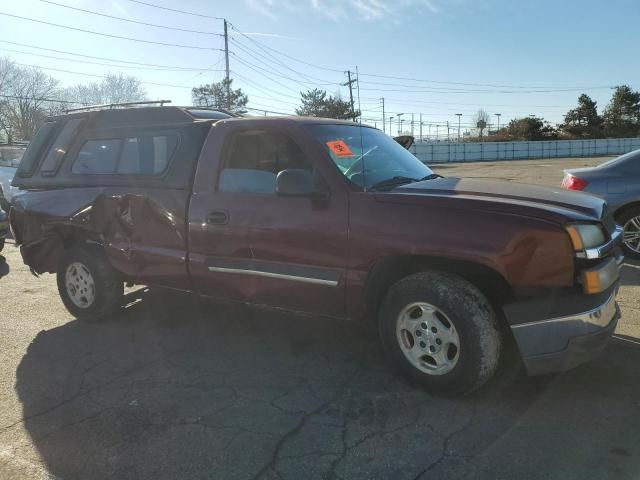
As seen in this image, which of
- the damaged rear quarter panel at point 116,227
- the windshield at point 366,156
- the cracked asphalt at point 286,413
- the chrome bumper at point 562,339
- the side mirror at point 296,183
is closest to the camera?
the cracked asphalt at point 286,413

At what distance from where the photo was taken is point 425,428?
9.77ft

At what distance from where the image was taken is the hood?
3.03 metres

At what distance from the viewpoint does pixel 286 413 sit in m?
3.20

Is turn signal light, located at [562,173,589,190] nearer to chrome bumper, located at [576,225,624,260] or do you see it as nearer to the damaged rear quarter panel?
chrome bumper, located at [576,225,624,260]

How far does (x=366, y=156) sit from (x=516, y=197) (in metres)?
1.19

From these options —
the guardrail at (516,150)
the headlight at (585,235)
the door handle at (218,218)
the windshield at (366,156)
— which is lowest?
the headlight at (585,235)

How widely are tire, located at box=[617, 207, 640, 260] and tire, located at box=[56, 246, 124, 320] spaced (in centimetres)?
612

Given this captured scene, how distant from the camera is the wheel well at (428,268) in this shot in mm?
3180

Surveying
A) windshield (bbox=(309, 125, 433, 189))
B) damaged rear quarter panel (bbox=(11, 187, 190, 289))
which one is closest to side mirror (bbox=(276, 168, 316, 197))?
windshield (bbox=(309, 125, 433, 189))

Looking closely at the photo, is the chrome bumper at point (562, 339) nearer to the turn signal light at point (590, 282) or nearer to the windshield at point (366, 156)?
the turn signal light at point (590, 282)

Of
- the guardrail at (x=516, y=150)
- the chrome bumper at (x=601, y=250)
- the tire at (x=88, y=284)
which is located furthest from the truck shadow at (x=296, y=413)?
the guardrail at (x=516, y=150)

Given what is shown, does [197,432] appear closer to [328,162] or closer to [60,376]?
[60,376]

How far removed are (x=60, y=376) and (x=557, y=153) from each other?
2592 inches

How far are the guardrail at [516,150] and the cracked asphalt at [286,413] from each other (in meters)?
53.4
